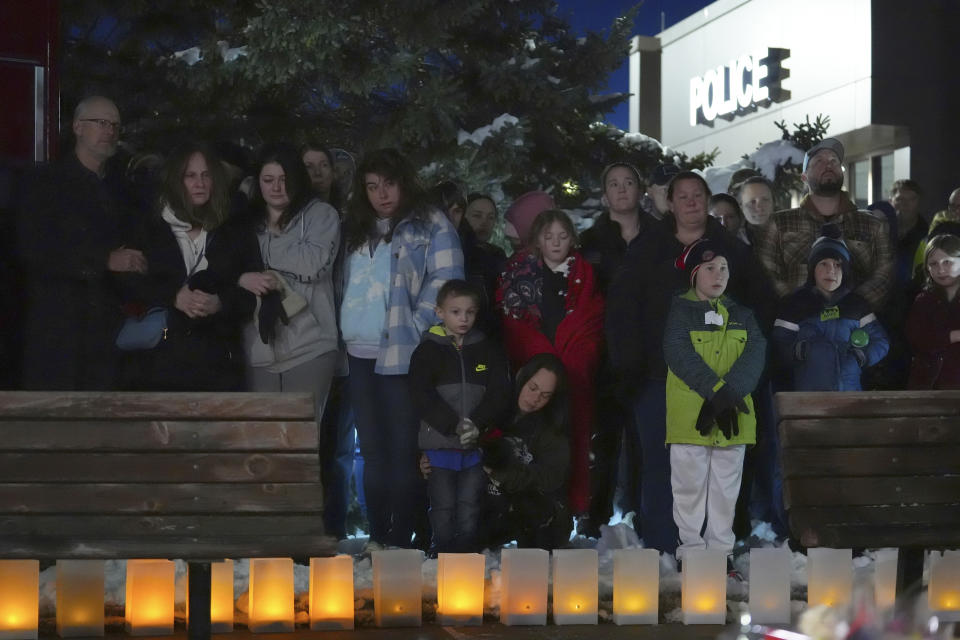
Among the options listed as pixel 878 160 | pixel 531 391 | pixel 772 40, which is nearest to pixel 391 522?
pixel 531 391

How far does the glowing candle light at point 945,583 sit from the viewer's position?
19.7 ft

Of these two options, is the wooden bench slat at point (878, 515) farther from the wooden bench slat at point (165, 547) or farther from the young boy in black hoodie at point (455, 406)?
the young boy in black hoodie at point (455, 406)

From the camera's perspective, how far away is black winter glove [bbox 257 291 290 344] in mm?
7102

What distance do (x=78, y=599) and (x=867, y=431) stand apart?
3162 mm

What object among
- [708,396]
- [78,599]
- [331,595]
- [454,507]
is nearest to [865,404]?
[708,396]

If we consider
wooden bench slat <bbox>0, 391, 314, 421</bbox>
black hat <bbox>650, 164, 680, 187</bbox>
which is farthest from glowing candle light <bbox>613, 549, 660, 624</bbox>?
black hat <bbox>650, 164, 680, 187</bbox>

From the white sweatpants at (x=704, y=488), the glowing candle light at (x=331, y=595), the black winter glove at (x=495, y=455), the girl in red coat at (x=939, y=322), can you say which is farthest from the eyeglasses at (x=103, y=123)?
the girl in red coat at (x=939, y=322)

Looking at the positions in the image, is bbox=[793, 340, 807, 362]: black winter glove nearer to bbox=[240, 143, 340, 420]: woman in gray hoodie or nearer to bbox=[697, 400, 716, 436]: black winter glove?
bbox=[697, 400, 716, 436]: black winter glove

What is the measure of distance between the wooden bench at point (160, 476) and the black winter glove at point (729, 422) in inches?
105

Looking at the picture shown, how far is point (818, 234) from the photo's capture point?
816cm

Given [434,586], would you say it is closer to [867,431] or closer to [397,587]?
[397,587]

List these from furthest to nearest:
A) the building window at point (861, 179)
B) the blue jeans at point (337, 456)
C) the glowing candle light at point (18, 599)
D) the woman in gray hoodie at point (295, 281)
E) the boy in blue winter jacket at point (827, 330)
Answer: the building window at point (861, 179), the blue jeans at point (337, 456), the boy in blue winter jacket at point (827, 330), the woman in gray hoodie at point (295, 281), the glowing candle light at point (18, 599)

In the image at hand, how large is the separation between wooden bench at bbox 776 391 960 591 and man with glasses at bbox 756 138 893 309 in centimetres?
266

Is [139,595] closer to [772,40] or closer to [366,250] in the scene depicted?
[366,250]
